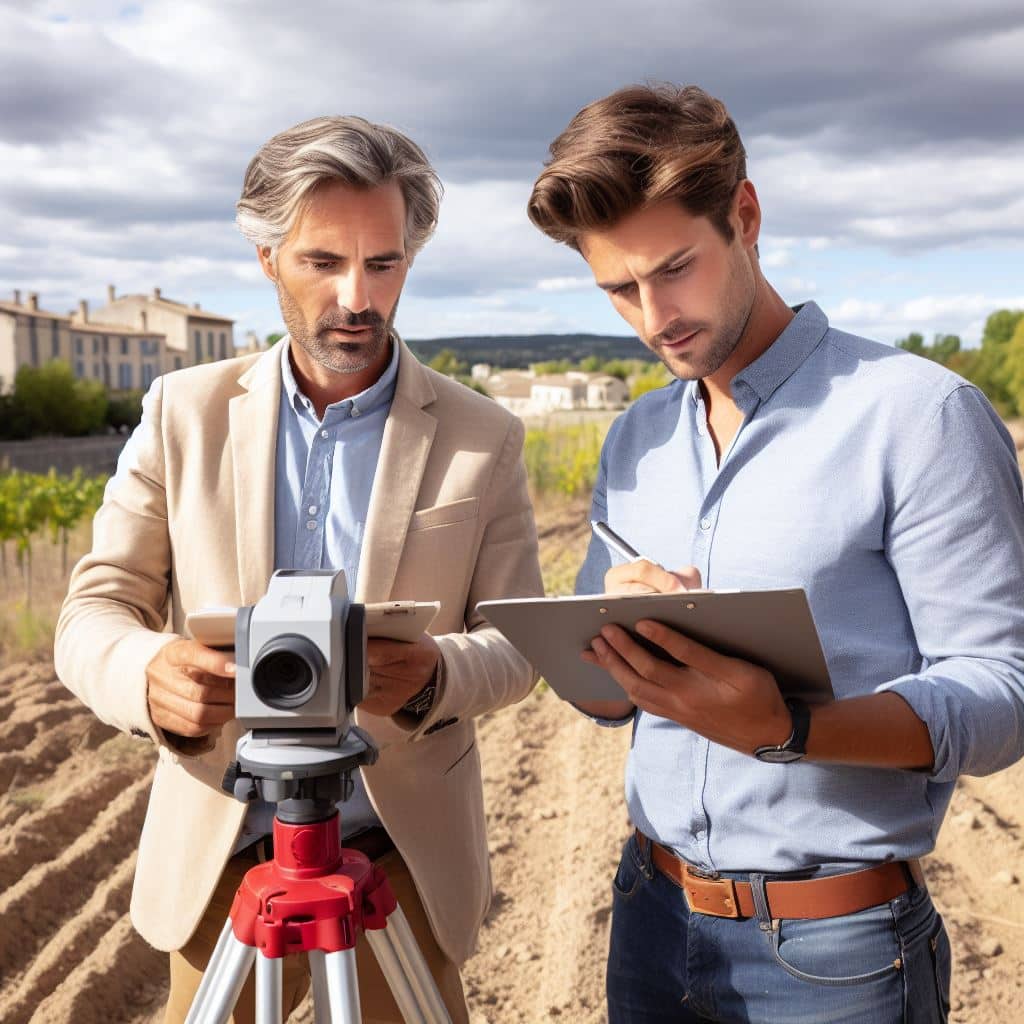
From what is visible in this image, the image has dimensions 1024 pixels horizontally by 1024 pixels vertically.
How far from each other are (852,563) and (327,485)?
105cm

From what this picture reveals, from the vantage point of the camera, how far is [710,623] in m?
1.58

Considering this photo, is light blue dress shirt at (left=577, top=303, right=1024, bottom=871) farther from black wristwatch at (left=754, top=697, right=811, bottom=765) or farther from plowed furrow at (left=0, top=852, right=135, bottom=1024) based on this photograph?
plowed furrow at (left=0, top=852, right=135, bottom=1024)

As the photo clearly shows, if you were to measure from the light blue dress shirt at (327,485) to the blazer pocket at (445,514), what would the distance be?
0.39ft

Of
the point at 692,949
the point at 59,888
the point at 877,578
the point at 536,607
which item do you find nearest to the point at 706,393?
the point at 877,578

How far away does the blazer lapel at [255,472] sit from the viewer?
2195mm

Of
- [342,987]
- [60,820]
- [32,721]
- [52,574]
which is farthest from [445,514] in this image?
[52,574]

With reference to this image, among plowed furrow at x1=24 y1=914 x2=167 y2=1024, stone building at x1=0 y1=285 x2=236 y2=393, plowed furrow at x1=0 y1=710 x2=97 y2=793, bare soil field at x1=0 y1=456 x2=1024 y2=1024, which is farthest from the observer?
stone building at x1=0 y1=285 x2=236 y2=393

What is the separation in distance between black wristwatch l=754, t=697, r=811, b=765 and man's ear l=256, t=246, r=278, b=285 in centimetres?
135

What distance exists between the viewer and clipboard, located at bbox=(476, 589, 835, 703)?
1501 mm

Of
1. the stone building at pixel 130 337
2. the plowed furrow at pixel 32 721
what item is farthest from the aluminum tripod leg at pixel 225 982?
the stone building at pixel 130 337

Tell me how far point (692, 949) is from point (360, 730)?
0.69 meters

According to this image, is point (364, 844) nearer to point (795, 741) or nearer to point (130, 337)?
point (795, 741)

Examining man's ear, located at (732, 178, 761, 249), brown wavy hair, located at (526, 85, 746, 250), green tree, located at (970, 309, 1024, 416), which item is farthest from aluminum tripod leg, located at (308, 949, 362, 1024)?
green tree, located at (970, 309, 1024, 416)

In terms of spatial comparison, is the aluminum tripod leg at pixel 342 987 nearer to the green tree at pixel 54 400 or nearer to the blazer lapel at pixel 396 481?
the blazer lapel at pixel 396 481
